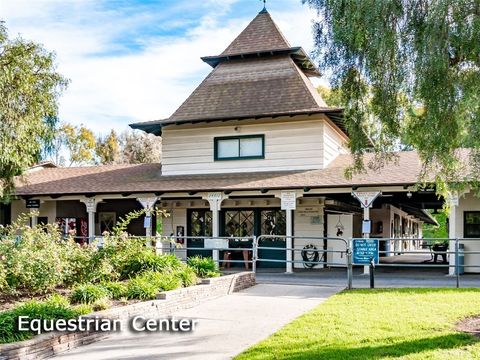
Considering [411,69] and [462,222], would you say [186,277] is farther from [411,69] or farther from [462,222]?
[462,222]

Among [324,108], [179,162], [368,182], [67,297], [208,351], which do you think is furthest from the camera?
[179,162]

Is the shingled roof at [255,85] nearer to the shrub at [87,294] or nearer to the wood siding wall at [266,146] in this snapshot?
the wood siding wall at [266,146]

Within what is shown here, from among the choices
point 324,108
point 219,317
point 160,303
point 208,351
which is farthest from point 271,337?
point 324,108

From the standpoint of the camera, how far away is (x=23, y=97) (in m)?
19.0

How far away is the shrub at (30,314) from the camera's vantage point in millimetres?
6977

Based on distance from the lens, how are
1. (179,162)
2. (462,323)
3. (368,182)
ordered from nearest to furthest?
(462,323)
(368,182)
(179,162)

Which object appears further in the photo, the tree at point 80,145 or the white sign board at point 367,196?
the tree at point 80,145

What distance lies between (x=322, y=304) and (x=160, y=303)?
10.1ft

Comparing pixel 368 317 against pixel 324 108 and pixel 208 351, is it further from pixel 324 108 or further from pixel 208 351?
pixel 324 108

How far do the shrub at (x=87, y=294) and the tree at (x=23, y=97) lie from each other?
33.2 feet

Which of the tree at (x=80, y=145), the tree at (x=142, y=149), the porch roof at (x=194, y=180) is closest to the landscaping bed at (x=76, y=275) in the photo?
the porch roof at (x=194, y=180)

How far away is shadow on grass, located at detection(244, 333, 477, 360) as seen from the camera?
672cm

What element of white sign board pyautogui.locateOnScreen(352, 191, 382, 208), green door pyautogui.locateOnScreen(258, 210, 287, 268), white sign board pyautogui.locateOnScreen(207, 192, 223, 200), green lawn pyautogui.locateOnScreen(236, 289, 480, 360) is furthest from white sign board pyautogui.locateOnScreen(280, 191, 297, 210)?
green lawn pyautogui.locateOnScreen(236, 289, 480, 360)

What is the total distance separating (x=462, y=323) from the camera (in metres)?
8.73
